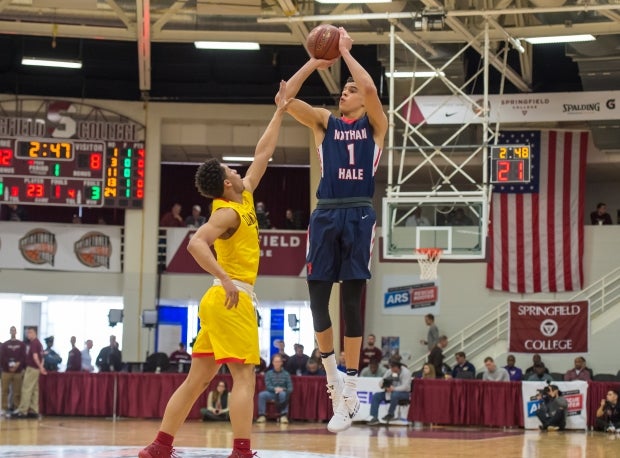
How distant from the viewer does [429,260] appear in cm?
2156

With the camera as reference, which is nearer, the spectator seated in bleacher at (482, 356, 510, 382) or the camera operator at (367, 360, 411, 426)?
the camera operator at (367, 360, 411, 426)

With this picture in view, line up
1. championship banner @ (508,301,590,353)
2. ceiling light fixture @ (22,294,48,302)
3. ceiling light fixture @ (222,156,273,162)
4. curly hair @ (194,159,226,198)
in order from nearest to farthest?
1. curly hair @ (194,159,226,198)
2. championship banner @ (508,301,590,353)
3. ceiling light fixture @ (22,294,48,302)
4. ceiling light fixture @ (222,156,273,162)

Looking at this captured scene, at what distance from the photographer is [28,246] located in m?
27.1

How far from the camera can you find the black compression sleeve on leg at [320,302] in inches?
338

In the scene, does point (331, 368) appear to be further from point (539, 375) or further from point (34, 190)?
point (34, 190)

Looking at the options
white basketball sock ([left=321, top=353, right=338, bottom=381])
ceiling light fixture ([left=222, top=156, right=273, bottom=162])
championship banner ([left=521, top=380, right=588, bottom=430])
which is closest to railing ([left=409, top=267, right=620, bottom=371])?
championship banner ([left=521, top=380, right=588, bottom=430])

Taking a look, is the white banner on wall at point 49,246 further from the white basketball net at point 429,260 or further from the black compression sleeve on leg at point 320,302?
the black compression sleeve on leg at point 320,302

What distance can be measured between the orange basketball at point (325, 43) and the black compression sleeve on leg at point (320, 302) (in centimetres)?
175

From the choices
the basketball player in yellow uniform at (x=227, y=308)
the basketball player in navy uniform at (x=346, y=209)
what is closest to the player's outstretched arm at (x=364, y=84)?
the basketball player in navy uniform at (x=346, y=209)

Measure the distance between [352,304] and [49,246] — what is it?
19.7 m

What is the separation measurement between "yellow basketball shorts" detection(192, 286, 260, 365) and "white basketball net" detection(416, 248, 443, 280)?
12886 mm

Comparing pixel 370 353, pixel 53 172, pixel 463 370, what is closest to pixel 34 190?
pixel 53 172

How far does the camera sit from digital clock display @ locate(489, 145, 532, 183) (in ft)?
70.7

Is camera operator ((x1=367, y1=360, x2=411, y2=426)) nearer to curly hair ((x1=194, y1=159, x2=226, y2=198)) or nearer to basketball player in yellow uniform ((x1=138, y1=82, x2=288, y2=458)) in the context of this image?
basketball player in yellow uniform ((x1=138, y1=82, x2=288, y2=458))
